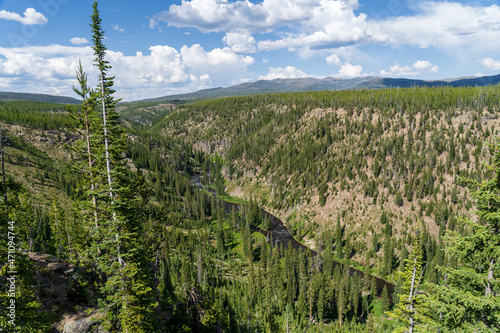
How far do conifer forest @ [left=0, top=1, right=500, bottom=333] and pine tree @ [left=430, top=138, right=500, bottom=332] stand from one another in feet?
0.34

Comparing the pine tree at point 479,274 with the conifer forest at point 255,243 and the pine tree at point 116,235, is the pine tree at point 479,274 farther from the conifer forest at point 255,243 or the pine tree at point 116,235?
the pine tree at point 116,235

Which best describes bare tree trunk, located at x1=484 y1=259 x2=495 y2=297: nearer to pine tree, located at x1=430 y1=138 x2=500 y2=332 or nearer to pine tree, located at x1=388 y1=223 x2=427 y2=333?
pine tree, located at x1=430 y1=138 x2=500 y2=332

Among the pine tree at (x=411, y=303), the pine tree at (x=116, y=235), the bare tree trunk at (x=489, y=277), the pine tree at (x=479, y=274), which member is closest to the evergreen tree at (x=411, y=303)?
the pine tree at (x=411, y=303)

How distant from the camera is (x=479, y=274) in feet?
51.5

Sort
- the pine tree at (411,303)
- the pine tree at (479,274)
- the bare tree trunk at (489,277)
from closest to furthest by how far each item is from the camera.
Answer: the pine tree at (479,274) → the bare tree trunk at (489,277) → the pine tree at (411,303)

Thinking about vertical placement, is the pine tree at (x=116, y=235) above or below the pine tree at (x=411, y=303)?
above

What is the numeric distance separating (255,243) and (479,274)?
14969 centimetres

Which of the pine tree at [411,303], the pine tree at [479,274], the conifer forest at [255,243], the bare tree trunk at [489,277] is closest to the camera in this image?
the pine tree at [479,274]

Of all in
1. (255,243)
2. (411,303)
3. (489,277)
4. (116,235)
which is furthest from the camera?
(255,243)

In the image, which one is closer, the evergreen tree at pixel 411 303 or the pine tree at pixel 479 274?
the pine tree at pixel 479 274

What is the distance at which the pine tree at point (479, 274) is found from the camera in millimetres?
14961

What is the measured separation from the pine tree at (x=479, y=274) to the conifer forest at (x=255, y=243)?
0.34ft

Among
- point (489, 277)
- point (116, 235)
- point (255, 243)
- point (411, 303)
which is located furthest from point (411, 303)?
point (255, 243)

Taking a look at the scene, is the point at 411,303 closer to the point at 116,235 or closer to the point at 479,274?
the point at 479,274
